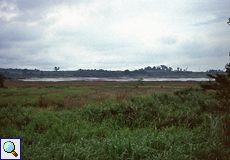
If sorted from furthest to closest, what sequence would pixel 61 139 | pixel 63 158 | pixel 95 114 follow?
1. pixel 95 114
2. pixel 61 139
3. pixel 63 158

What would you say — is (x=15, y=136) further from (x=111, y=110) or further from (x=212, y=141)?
(x=212, y=141)

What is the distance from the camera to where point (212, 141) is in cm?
489

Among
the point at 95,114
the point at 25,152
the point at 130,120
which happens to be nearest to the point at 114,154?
the point at 25,152

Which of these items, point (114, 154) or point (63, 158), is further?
point (114, 154)

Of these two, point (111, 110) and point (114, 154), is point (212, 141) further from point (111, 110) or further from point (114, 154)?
point (111, 110)

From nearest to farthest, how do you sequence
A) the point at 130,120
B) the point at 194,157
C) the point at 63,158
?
the point at 63,158 < the point at 194,157 < the point at 130,120

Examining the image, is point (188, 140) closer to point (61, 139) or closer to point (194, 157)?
point (194, 157)

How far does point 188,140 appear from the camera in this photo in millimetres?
5051

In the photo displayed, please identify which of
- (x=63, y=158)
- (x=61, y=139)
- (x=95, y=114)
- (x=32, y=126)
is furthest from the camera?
(x=95, y=114)

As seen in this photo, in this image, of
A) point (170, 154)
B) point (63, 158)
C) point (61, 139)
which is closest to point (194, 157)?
point (170, 154)

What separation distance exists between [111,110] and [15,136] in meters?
4.67

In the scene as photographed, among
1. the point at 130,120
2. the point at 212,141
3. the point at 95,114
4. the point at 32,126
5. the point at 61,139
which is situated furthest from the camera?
the point at 95,114

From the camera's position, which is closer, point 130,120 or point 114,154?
point 114,154

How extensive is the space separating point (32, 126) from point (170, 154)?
565 cm
